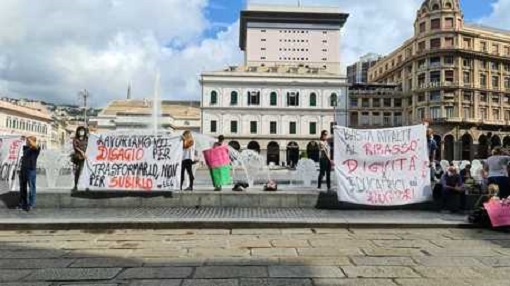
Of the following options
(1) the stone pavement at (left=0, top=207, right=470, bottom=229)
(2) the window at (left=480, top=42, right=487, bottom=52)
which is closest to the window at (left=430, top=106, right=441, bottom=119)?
(2) the window at (left=480, top=42, right=487, bottom=52)

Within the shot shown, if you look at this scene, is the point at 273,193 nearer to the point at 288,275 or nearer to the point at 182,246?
the point at 182,246

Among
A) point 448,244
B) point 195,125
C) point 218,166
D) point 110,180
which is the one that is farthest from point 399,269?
point 195,125

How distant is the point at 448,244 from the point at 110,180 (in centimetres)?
760

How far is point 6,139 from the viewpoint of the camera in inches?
480

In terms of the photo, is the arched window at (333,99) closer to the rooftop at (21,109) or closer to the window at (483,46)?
the window at (483,46)

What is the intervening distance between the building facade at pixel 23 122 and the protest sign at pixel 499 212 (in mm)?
74590

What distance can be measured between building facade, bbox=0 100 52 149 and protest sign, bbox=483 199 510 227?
74590 mm

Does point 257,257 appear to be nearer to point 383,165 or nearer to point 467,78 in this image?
point 383,165

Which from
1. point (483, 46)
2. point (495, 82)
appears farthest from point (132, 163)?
point (495, 82)

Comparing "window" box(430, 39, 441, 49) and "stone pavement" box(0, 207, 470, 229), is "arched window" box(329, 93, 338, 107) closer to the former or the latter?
"window" box(430, 39, 441, 49)

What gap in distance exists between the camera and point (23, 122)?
93.6m

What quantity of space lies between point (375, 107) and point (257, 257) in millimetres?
86857

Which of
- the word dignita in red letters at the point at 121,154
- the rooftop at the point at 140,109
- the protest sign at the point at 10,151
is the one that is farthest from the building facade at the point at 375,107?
the protest sign at the point at 10,151

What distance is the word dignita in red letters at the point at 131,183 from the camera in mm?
11456
